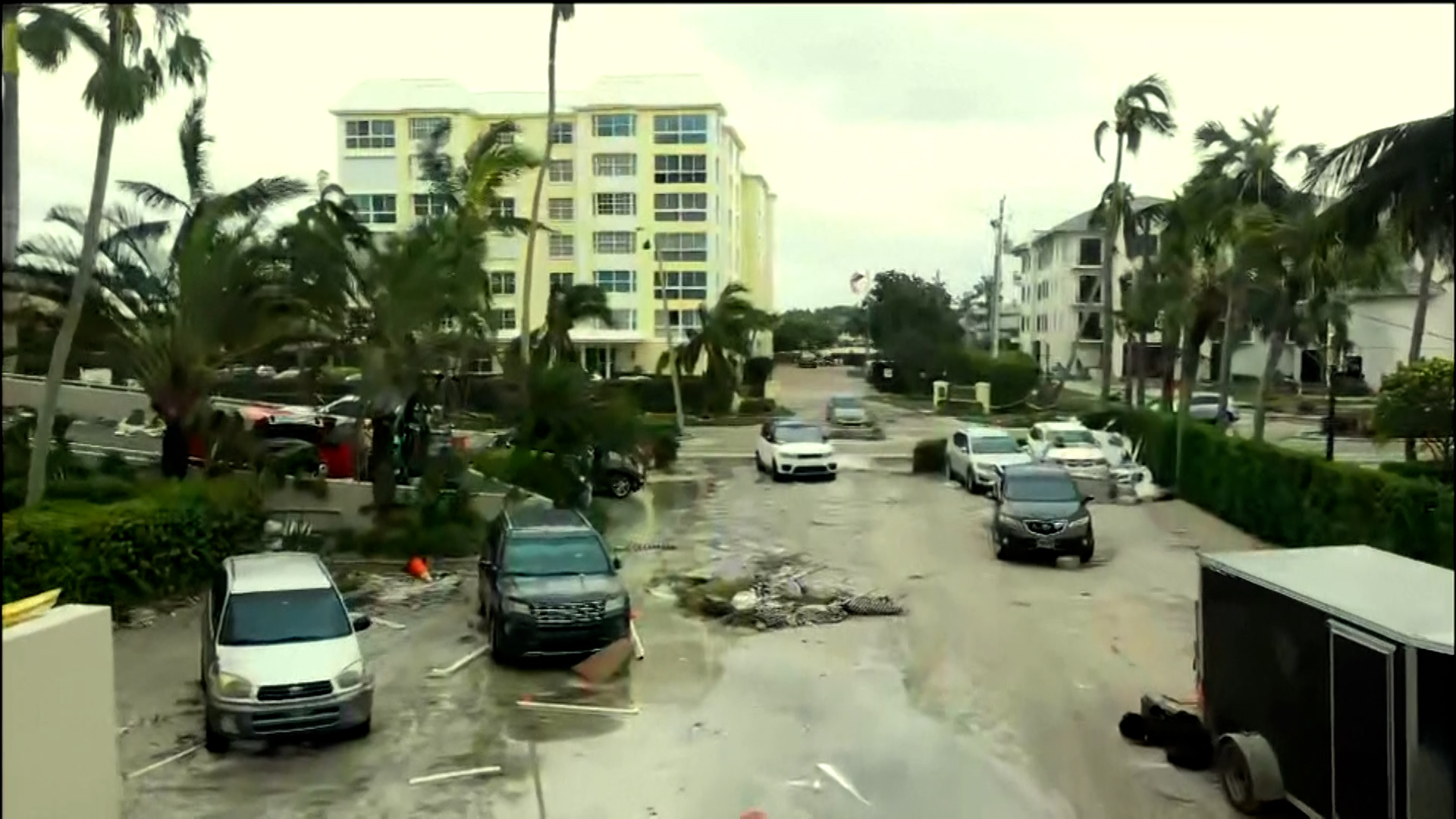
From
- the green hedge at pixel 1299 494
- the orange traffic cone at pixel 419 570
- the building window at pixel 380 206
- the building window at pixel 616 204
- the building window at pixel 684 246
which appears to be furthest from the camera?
the building window at pixel 684 246

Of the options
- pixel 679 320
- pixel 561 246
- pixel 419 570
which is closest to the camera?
pixel 419 570

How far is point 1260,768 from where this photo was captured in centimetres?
1009

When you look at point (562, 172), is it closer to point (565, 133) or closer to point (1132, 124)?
point (565, 133)

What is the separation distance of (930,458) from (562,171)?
38.9 m

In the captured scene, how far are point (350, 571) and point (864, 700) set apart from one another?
10.4 metres

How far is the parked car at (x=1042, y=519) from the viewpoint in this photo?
2214 cm

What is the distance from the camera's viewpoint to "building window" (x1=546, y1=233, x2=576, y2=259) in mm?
69875

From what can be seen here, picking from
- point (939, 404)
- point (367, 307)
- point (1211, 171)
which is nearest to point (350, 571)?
point (367, 307)

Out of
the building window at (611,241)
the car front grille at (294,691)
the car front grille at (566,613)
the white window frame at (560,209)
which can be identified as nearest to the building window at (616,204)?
the building window at (611,241)

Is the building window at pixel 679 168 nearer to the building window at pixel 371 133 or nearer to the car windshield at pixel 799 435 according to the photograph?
the building window at pixel 371 133

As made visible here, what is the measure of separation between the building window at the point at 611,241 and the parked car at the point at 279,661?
56.6 m

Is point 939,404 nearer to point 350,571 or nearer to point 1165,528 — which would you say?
point 1165,528

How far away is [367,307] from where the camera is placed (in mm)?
23094

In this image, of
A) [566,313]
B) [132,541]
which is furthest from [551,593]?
[566,313]
